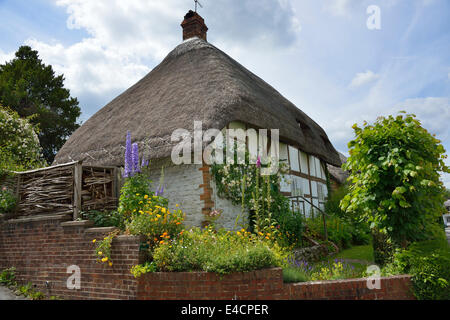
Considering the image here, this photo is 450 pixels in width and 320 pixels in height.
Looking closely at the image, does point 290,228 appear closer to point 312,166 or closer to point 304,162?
point 304,162

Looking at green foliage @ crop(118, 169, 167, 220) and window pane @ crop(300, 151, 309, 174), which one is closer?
green foliage @ crop(118, 169, 167, 220)

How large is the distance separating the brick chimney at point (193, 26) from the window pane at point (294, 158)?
5930 mm

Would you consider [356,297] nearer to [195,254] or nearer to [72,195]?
[195,254]

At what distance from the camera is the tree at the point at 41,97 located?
17891mm

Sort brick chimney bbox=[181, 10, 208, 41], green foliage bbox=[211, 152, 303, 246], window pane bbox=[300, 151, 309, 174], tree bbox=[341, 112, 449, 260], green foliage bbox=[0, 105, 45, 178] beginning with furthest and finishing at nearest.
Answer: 1. brick chimney bbox=[181, 10, 208, 41]
2. window pane bbox=[300, 151, 309, 174]
3. green foliage bbox=[0, 105, 45, 178]
4. green foliage bbox=[211, 152, 303, 246]
5. tree bbox=[341, 112, 449, 260]

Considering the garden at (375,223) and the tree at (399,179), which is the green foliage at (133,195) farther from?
the tree at (399,179)

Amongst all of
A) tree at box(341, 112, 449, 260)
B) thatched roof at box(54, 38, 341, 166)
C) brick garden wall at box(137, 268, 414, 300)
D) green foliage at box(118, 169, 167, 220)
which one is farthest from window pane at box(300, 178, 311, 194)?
brick garden wall at box(137, 268, 414, 300)

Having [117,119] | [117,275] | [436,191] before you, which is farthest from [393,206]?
[117,119]

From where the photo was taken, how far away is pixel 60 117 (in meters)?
19.7

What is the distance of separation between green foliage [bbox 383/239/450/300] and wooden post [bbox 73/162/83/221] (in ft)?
16.1

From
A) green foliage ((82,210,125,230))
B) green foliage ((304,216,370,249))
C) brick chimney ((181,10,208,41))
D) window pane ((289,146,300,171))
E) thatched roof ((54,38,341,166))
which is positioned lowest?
green foliage ((304,216,370,249))

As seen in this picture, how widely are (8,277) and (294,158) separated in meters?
8.42

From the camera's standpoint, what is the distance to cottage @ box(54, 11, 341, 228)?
23.5 feet

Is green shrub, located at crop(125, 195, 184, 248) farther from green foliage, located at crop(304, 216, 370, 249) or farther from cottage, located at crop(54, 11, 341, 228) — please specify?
green foliage, located at crop(304, 216, 370, 249)
